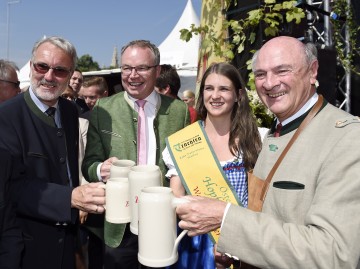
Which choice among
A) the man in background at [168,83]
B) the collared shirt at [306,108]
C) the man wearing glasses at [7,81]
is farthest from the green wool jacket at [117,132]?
the man wearing glasses at [7,81]

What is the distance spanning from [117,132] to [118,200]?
1.03 m

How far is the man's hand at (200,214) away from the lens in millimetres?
1208

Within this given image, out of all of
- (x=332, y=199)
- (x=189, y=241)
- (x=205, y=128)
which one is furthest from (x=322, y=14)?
(x=332, y=199)

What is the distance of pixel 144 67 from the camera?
93.8 inches

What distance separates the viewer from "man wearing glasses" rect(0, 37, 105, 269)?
1.68 m

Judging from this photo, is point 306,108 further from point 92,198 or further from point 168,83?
point 168,83

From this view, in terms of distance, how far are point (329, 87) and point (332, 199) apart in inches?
155

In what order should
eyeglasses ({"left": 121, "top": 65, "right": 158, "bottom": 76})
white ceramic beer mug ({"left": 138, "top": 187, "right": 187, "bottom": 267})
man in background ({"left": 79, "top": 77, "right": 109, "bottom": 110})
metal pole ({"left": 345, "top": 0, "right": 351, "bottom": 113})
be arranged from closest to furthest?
white ceramic beer mug ({"left": 138, "top": 187, "right": 187, "bottom": 267}) → eyeglasses ({"left": 121, "top": 65, "right": 158, "bottom": 76}) → man in background ({"left": 79, "top": 77, "right": 109, "bottom": 110}) → metal pole ({"left": 345, "top": 0, "right": 351, "bottom": 113})

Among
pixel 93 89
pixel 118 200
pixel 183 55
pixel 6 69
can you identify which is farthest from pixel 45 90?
pixel 183 55

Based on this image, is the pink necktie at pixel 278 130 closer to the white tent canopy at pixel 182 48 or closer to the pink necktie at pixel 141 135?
the pink necktie at pixel 141 135

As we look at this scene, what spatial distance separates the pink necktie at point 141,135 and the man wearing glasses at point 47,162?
A: 0.45m

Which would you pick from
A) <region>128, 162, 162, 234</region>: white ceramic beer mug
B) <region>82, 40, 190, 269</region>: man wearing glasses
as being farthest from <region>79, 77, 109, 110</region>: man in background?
<region>128, 162, 162, 234</region>: white ceramic beer mug

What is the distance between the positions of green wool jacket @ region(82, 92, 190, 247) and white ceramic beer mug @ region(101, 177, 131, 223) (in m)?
0.84

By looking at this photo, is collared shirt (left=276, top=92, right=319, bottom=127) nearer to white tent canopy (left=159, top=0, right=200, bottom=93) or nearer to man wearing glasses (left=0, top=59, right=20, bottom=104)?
man wearing glasses (left=0, top=59, right=20, bottom=104)
